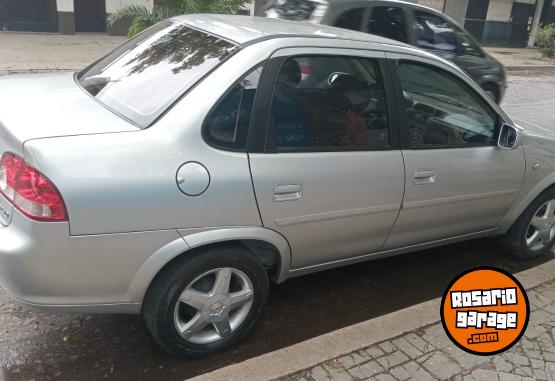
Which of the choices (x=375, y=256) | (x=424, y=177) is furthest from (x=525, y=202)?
(x=375, y=256)

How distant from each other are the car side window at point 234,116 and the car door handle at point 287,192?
11.3 inches

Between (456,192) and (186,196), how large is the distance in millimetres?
1911

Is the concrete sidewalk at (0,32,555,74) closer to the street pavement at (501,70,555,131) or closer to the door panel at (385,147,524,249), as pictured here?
the street pavement at (501,70,555,131)

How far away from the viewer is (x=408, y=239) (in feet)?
12.0

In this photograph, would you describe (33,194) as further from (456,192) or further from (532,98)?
(532,98)

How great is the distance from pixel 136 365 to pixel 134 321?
0.41m

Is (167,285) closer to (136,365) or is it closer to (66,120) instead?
(136,365)

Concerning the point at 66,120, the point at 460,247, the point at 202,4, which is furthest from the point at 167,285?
the point at 202,4

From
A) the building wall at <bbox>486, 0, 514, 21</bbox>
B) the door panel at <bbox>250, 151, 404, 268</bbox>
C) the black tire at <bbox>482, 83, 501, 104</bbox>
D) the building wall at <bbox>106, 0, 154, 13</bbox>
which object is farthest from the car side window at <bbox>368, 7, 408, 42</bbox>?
the building wall at <bbox>486, 0, 514, 21</bbox>

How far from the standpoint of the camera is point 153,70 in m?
3.14

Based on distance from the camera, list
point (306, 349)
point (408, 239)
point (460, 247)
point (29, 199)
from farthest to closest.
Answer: point (460, 247) → point (408, 239) → point (306, 349) → point (29, 199)

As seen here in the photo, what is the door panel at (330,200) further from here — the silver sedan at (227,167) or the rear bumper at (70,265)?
the rear bumper at (70,265)

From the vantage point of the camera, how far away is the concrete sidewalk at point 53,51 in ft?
38.2

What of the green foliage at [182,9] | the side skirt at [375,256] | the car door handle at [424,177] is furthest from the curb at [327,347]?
the green foliage at [182,9]
